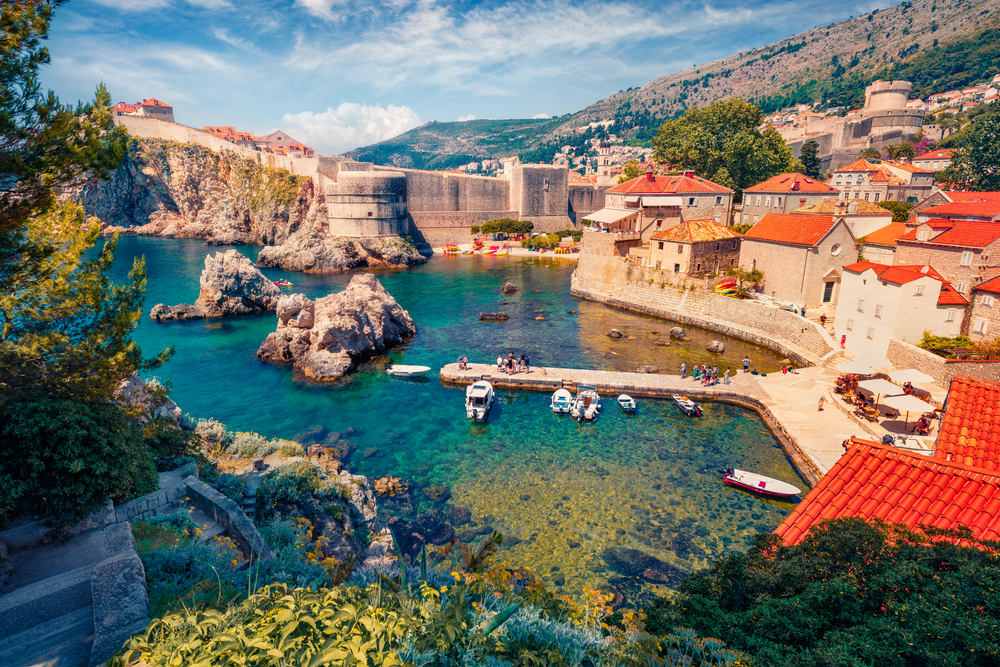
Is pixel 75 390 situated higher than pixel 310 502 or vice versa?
pixel 75 390

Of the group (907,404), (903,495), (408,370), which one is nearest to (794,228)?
(907,404)

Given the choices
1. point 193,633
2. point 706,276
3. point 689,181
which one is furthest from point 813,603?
point 689,181

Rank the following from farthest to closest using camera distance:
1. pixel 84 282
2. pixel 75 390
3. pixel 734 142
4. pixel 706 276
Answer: pixel 734 142 < pixel 706 276 < pixel 84 282 < pixel 75 390

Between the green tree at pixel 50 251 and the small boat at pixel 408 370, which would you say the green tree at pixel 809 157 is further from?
the green tree at pixel 50 251

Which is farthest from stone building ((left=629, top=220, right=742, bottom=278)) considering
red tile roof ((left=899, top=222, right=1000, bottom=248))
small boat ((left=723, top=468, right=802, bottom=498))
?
small boat ((left=723, top=468, right=802, bottom=498))

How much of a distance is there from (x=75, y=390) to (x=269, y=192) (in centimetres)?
6639

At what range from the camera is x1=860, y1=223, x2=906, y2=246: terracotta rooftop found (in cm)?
2588

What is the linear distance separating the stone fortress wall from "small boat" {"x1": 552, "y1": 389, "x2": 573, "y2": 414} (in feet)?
142

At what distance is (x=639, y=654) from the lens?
4.45 m

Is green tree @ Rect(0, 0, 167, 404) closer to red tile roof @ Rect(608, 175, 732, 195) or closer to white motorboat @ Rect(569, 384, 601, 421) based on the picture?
white motorboat @ Rect(569, 384, 601, 421)

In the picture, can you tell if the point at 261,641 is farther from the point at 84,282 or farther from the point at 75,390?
the point at 84,282

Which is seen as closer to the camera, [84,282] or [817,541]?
[817,541]

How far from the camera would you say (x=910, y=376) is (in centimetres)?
1608

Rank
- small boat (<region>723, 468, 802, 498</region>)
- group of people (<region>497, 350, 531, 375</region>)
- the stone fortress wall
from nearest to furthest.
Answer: small boat (<region>723, 468, 802, 498</region>) < group of people (<region>497, 350, 531, 375</region>) < the stone fortress wall
